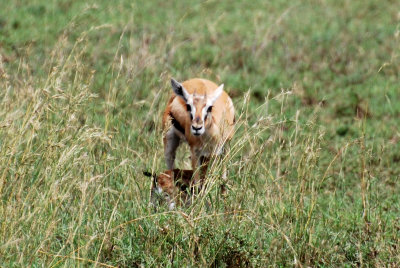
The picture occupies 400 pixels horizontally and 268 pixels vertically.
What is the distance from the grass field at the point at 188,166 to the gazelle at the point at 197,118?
0.65 feet

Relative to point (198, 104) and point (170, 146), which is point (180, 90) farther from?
point (170, 146)

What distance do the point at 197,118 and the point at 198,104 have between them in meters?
Result: 0.22

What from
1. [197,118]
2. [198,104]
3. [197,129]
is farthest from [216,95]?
[197,129]

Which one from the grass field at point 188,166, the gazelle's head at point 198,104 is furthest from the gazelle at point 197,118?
the grass field at point 188,166

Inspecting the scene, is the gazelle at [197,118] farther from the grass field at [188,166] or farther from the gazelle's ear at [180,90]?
the grass field at [188,166]

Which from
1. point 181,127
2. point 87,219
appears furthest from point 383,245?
point 181,127

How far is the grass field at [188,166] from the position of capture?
446 centimetres

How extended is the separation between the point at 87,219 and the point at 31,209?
0.37 meters

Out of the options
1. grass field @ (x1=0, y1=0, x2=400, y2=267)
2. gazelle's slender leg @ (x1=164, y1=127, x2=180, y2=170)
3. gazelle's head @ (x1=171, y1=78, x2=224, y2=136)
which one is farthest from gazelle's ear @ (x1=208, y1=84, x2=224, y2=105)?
gazelle's slender leg @ (x1=164, y1=127, x2=180, y2=170)

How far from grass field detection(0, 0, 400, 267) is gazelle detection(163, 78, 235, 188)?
7.9 inches

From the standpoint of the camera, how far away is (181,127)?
702 cm

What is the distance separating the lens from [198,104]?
641cm

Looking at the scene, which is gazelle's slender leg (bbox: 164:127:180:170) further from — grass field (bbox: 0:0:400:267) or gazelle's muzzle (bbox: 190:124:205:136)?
gazelle's muzzle (bbox: 190:124:205:136)

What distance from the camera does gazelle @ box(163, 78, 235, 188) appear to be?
20.9 feet
